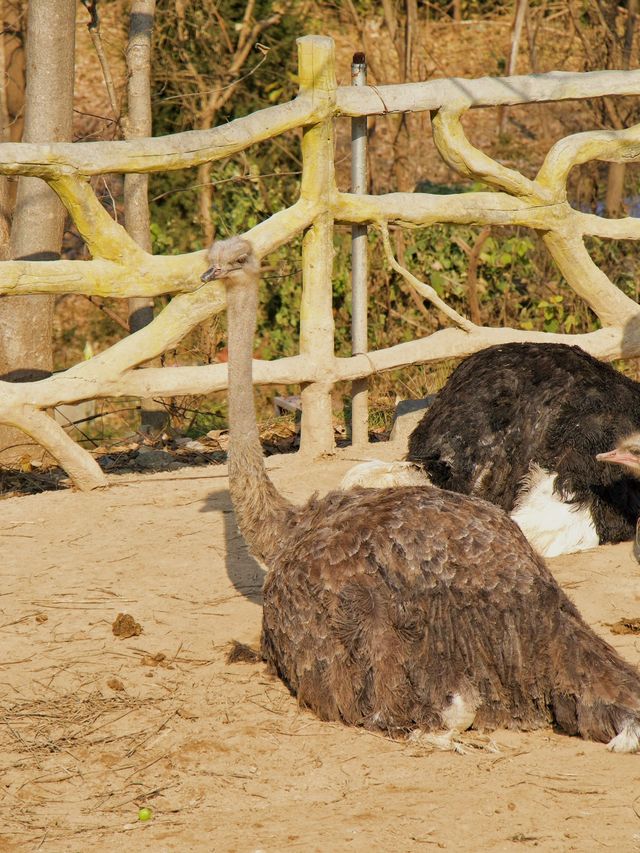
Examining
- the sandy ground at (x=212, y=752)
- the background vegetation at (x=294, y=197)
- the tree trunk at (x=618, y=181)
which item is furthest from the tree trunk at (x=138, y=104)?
the tree trunk at (x=618, y=181)

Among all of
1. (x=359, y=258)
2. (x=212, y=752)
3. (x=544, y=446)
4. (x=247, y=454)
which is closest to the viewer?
(x=212, y=752)

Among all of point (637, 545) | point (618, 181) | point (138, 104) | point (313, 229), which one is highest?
point (138, 104)

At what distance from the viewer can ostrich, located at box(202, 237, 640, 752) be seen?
13.2ft

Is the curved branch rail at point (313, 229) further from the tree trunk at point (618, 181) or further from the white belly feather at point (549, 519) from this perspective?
the tree trunk at point (618, 181)

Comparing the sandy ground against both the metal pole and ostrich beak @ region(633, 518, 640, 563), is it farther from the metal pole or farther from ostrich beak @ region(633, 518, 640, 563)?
Result: the metal pole

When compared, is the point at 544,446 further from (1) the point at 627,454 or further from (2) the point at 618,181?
(2) the point at 618,181

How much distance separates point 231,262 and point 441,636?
1.46m

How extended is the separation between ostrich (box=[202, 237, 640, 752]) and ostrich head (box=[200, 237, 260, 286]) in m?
0.98

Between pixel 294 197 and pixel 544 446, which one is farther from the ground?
pixel 294 197

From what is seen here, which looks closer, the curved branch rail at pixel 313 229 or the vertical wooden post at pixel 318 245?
the curved branch rail at pixel 313 229

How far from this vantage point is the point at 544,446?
18.9ft

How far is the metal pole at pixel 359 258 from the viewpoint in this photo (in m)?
6.82

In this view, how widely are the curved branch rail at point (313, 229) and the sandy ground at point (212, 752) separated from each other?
35.9 inches

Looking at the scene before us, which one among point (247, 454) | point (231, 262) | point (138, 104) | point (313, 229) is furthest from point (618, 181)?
point (247, 454)
